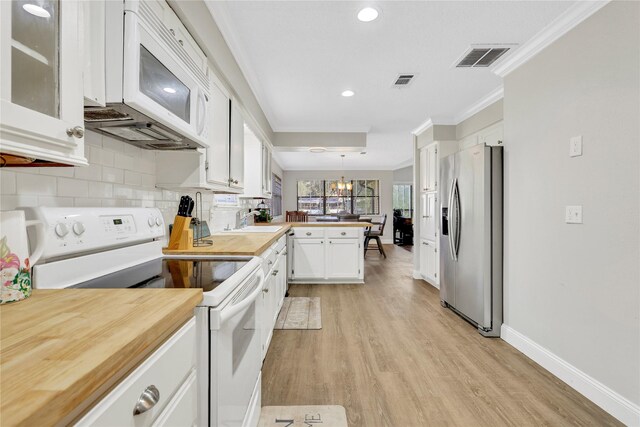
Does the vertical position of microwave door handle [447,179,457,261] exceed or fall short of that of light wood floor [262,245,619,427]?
it exceeds it

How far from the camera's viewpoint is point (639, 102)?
1586mm

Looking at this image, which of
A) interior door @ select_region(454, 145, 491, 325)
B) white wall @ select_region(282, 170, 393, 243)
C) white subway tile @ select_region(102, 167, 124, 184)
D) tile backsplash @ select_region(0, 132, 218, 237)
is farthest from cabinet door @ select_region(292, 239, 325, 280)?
white wall @ select_region(282, 170, 393, 243)

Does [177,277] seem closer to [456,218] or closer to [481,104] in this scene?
[456,218]

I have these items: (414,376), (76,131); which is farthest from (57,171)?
(414,376)

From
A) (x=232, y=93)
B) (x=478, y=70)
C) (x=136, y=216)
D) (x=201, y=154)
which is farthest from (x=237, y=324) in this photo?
(x=478, y=70)

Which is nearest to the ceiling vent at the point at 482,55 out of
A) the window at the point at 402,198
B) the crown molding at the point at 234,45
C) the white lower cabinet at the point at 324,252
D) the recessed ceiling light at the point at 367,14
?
the recessed ceiling light at the point at 367,14

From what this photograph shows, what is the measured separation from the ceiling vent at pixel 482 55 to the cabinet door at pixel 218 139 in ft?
6.62

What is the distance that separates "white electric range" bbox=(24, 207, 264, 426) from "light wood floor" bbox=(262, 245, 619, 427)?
61 centimetres

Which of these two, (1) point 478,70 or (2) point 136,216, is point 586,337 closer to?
(1) point 478,70

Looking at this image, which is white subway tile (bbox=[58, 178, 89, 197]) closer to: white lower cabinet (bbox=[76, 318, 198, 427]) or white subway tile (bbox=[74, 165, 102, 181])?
white subway tile (bbox=[74, 165, 102, 181])

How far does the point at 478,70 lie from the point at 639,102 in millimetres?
1552

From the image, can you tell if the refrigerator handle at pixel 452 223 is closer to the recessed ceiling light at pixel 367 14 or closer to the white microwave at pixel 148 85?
the recessed ceiling light at pixel 367 14

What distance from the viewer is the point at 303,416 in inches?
64.9

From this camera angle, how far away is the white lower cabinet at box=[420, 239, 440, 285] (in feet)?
13.8
